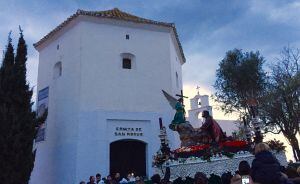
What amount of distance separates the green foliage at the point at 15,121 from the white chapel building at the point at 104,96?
198 centimetres

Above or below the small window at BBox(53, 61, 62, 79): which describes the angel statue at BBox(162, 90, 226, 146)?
below

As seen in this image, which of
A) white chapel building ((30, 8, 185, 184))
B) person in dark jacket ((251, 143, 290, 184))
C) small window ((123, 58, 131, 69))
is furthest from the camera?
small window ((123, 58, 131, 69))

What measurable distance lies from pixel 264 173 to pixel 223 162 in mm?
6375

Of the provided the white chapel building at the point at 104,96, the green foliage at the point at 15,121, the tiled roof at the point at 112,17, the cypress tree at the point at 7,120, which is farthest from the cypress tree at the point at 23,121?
the tiled roof at the point at 112,17

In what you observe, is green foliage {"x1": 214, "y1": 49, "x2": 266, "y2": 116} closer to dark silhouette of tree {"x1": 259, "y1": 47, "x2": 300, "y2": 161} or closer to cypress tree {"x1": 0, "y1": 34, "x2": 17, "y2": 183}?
dark silhouette of tree {"x1": 259, "y1": 47, "x2": 300, "y2": 161}

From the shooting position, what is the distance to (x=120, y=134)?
17.6 m

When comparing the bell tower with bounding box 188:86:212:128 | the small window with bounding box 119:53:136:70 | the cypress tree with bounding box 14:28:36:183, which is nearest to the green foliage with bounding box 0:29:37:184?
the cypress tree with bounding box 14:28:36:183

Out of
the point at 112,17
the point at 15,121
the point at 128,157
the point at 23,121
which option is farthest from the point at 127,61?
the point at 15,121

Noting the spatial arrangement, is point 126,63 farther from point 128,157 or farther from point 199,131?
point 199,131

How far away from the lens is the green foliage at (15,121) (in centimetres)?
1541

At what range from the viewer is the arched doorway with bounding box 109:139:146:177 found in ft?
57.7

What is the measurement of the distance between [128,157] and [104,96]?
130 inches

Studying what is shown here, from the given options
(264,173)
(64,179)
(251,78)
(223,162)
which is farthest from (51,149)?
(264,173)

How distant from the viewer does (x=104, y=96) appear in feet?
59.2
